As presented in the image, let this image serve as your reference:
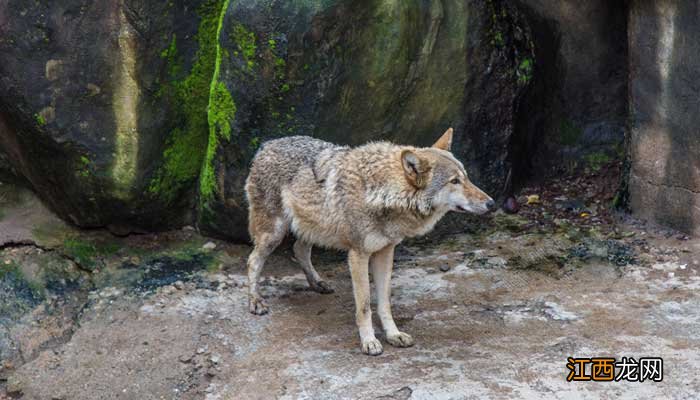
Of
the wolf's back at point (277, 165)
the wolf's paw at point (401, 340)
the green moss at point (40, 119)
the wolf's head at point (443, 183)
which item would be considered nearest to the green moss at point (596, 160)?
the wolf's head at point (443, 183)

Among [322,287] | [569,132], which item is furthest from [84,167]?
[569,132]

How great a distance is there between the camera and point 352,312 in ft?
27.5

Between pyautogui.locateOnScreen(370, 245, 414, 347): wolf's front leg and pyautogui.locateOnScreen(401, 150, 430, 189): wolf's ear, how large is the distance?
725mm

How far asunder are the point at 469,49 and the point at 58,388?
5.17 metres

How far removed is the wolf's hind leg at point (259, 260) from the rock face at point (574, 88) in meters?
3.20

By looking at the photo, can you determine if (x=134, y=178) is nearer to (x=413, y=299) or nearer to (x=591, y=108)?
(x=413, y=299)

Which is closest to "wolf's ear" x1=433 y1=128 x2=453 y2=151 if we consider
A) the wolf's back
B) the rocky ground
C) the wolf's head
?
the wolf's head

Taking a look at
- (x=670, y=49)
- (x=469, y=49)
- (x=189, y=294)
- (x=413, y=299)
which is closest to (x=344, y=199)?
(x=413, y=299)

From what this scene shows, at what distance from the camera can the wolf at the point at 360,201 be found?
7418 millimetres

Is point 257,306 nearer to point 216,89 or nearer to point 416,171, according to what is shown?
point 416,171

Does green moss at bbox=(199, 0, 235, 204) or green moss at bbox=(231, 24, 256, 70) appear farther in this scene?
green moss at bbox=(199, 0, 235, 204)

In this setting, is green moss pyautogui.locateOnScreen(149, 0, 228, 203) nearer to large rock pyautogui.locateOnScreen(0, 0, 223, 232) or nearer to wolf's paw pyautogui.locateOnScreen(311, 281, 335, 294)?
large rock pyautogui.locateOnScreen(0, 0, 223, 232)

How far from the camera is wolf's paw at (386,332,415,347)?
7598 millimetres

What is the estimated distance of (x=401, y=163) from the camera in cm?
745
